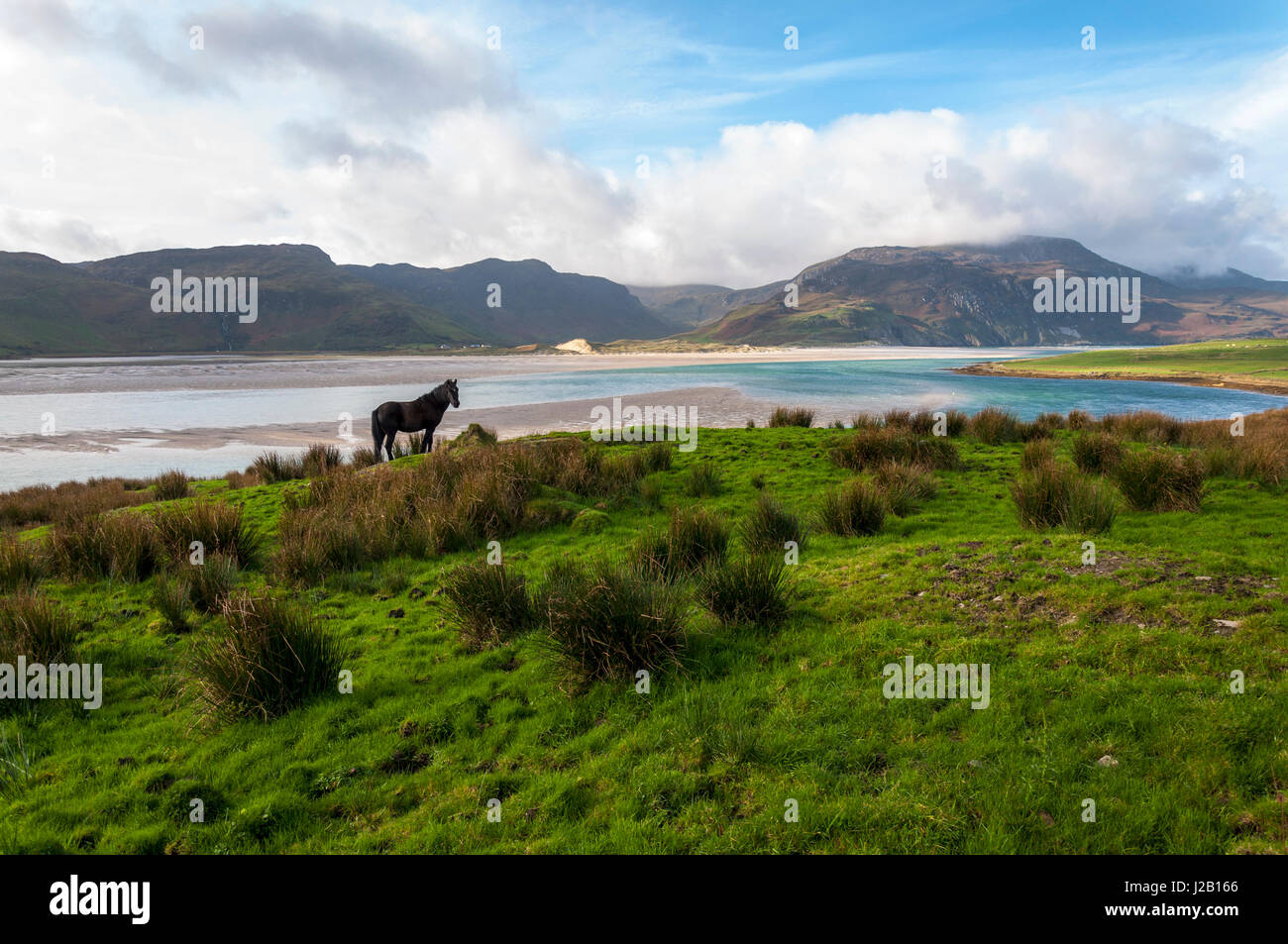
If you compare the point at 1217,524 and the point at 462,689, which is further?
the point at 1217,524

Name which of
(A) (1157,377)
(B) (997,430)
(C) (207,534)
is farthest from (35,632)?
(A) (1157,377)

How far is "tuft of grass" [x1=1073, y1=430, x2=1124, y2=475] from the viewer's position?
12750mm

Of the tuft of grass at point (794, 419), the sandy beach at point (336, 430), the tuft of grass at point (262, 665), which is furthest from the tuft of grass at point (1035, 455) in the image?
the sandy beach at point (336, 430)

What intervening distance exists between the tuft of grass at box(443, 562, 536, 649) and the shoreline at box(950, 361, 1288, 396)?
70786mm

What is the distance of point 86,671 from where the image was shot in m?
5.84

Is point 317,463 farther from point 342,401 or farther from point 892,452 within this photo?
→ point 342,401

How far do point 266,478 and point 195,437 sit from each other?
15.1 metres

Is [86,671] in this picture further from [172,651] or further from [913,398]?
[913,398]

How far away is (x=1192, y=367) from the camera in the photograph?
73.9 meters

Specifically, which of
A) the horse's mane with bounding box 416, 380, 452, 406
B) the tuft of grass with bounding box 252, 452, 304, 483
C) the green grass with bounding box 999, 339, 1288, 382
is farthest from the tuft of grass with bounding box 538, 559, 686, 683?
the green grass with bounding box 999, 339, 1288, 382

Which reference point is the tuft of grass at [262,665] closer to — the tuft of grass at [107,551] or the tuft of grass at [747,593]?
the tuft of grass at [747,593]
